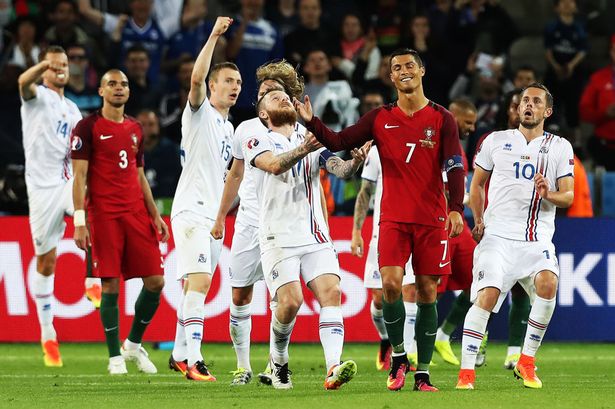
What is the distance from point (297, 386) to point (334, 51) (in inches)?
357

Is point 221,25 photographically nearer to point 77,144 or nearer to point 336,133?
point 336,133

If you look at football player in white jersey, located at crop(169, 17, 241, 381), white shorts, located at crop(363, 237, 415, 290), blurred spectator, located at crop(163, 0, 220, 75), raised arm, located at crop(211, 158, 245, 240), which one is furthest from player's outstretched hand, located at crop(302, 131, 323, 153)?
blurred spectator, located at crop(163, 0, 220, 75)

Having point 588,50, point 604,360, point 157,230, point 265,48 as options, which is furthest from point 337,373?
point 588,50

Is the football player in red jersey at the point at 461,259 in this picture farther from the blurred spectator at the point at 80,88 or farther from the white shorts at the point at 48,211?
the blurred spectator at the point at 80,88

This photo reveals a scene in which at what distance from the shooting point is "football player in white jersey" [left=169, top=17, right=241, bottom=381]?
10805 millimetres

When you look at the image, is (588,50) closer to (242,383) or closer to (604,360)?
(604,360)

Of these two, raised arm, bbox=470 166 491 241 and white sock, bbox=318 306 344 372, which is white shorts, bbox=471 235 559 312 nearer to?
raised arm, bbox=470 166 491 241

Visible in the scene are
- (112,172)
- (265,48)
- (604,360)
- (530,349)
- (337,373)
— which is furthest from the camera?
(265,48)

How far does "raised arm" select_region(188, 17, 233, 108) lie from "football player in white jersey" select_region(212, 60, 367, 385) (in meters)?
0.45

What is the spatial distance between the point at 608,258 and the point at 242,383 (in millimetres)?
5472

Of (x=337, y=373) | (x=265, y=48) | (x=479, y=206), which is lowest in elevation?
(x=337, y=373)

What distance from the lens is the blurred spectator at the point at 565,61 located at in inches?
720

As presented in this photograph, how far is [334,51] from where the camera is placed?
60.2 ft

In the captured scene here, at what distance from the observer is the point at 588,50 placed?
63.4ft
